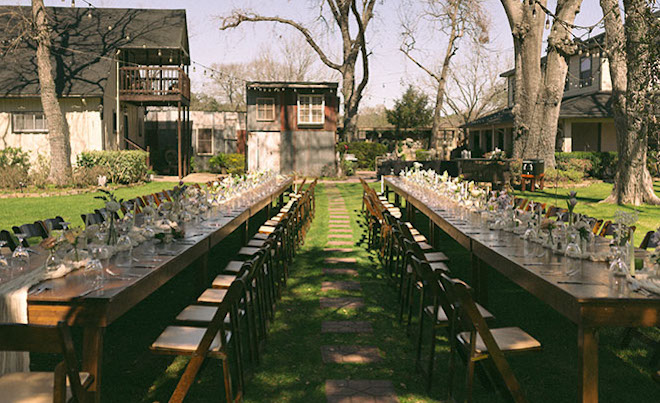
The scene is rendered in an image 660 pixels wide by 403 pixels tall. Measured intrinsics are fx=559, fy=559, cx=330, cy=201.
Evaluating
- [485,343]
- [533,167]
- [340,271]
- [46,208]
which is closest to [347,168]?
[533,167]

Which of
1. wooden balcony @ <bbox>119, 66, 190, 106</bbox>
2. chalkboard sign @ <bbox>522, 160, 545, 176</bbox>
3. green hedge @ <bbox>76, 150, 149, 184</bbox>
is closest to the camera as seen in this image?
chalkboard sign @ <bbox>522, 160, 545, 176</bbox>

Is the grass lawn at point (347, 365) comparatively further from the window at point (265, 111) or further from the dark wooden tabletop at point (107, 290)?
the window at point (265, 111)

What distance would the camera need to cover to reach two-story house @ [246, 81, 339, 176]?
80.9 ft

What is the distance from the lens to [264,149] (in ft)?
82.2

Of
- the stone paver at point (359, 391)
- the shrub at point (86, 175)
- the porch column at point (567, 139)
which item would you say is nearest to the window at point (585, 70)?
the porch column at point (567, 139)

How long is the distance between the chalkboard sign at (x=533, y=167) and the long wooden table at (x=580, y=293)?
42.9 ft

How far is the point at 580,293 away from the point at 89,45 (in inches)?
915

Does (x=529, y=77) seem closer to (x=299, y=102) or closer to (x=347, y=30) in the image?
(x=299, y=102)

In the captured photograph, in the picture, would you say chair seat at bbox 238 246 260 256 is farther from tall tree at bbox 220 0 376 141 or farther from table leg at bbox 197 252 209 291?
tall tree at bbox 220 0 376 141

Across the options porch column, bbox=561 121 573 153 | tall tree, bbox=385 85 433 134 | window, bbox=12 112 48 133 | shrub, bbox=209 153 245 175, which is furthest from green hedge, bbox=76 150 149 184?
tall tree, bbox=385 85 433 134

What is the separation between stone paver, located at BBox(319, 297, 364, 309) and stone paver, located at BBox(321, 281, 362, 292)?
1.24 feet

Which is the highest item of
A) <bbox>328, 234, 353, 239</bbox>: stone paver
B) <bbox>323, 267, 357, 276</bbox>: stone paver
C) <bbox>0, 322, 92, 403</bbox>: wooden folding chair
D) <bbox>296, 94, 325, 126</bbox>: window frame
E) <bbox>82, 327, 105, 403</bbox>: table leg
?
<bbox>296, 94, 325, 126</bbox>: window frame

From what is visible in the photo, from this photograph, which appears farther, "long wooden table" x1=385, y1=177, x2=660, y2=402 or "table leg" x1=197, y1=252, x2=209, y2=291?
"table leg" x1=197, y1=252, x2=209, y2=291

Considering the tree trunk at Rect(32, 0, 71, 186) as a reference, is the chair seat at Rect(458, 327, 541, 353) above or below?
below
